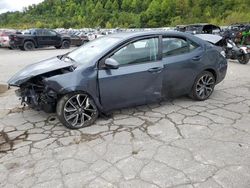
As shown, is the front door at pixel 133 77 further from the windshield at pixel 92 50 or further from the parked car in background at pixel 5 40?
the parked car in background at pixel 5 40

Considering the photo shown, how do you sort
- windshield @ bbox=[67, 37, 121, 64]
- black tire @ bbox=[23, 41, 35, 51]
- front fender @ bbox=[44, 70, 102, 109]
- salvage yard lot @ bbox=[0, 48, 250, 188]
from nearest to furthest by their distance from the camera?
salvage yard lot @ bbox=[0, 48, 250, 188] < front fender @ bbox=[44, 70, 102, 109] < windshield @ bbox=[67, 37, 121, 64] < black tire @ bbox=[23, 41, 35, 51]

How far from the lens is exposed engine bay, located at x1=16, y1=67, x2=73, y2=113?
4.46 m

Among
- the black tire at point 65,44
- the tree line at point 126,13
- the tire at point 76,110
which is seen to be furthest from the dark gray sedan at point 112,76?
the tree line at point 126,13

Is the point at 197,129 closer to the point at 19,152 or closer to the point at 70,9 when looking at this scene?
the point at 19,152

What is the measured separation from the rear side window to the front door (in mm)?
194

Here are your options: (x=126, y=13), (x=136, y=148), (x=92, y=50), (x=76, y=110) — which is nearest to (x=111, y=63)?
(x=92, y=50)

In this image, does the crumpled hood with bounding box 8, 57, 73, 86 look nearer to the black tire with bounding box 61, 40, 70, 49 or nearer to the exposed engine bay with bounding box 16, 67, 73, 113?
the exposed engine bay with bounding box 16, 67, 73, 113

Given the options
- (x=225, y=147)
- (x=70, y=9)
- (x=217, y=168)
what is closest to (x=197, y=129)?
(x=225, y=147)

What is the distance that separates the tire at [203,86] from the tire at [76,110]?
218 cm

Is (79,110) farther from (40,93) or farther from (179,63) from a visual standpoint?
(179,63)

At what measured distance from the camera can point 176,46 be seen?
546cm

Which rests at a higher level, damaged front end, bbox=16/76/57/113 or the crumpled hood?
the crumpled hood

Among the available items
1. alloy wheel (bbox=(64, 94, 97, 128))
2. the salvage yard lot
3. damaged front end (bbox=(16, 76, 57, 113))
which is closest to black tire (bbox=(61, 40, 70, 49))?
the salvage yard lot

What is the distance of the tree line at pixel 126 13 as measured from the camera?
6581 centimetres
